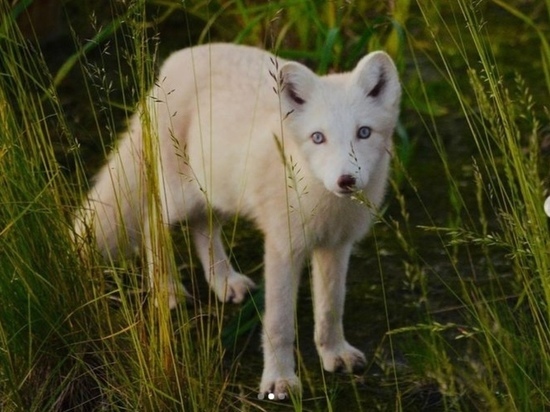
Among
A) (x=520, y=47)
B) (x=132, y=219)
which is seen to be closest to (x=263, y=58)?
(x=132, y=219)

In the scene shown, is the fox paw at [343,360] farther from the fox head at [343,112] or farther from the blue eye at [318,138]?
the blue eye at [318,138]

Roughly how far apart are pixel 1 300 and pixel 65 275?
168 mm

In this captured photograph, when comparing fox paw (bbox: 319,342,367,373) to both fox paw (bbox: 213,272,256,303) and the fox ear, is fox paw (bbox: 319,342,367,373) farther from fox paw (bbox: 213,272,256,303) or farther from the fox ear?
the fox ear

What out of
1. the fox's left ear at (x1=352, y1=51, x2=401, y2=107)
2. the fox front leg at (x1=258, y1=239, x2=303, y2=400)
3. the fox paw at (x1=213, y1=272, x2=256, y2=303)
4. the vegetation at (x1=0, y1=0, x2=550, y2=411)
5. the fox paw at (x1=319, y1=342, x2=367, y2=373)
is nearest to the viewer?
the vegetation at (x1=0, y1=0, x2=550, y2=411)

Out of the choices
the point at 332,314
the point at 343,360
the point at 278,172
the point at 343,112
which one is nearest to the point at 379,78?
the point at 343,112

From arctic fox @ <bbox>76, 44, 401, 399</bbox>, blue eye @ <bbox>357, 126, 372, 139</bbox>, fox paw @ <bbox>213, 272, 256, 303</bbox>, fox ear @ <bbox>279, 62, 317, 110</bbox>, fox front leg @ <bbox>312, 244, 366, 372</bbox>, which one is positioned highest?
fox ear @ <bbox>279, 62, 317, 110</bbox>

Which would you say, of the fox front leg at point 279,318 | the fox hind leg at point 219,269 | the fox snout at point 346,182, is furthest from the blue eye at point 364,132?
the fox hind leg at point 219,269

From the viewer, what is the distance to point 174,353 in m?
2.92

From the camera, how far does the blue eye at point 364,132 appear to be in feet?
10.9

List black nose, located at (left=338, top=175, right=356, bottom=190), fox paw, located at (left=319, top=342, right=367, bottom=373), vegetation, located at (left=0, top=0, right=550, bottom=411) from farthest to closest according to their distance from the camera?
fox paw, located at (left=319, top=342, right=367, bottom=373) < black nose, located at (left=338, top=175, right=356, bottom=190) < vegetation, located at (left=0, top=0, right=550, bottom=411)

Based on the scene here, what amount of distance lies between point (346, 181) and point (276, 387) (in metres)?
0.70

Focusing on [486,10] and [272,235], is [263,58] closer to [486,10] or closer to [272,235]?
[272,235]

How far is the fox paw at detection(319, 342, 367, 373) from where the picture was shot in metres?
3.60

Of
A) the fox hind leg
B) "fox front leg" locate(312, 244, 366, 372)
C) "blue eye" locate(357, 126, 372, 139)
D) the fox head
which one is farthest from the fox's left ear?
the fox hind leg
